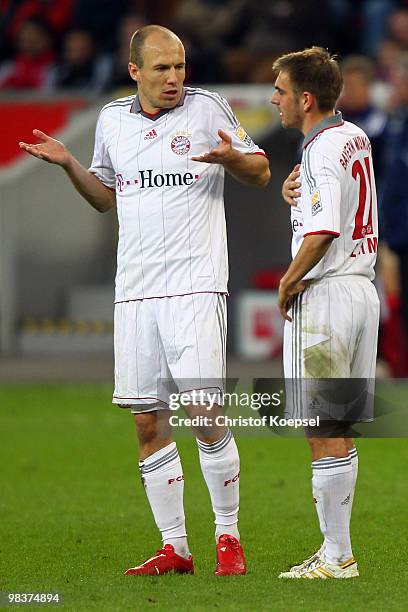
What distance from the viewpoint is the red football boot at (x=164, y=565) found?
19.8 feet

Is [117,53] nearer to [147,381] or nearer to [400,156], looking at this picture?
[400,156]

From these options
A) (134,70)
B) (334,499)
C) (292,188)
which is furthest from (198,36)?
(334,499)

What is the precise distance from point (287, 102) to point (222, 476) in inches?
63.5

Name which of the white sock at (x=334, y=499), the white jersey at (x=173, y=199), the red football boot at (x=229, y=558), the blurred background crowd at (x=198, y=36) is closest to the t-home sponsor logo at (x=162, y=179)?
the white jersey at (x=173, y=199)

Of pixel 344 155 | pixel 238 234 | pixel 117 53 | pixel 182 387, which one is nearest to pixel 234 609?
pixel 182 387

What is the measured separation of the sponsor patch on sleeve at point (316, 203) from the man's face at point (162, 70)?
81 cm

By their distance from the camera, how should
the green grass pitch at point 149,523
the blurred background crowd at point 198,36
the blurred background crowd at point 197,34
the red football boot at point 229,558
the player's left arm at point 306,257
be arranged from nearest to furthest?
the green grass pitch at point 149,523, the player's left arm at point 306,257, the red football boot at point 229,558, the blurred background crowd at point 198,36, the blurred background crowd at point 197,34

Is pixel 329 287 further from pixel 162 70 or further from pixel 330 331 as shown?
pixel 162 70

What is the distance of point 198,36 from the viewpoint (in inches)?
688

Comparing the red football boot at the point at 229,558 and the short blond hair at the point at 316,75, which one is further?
the red football boot at the point at 229,558

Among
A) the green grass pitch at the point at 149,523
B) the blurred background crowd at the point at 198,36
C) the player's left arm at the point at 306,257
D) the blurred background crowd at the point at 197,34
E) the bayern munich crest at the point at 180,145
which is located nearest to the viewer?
the green grass pitch at the point at 149,523

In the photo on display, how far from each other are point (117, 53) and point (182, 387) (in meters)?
12.1

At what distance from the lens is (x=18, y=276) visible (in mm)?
17312

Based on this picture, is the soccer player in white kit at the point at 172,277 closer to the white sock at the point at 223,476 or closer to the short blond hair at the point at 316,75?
the white sock at the point at 223,476
